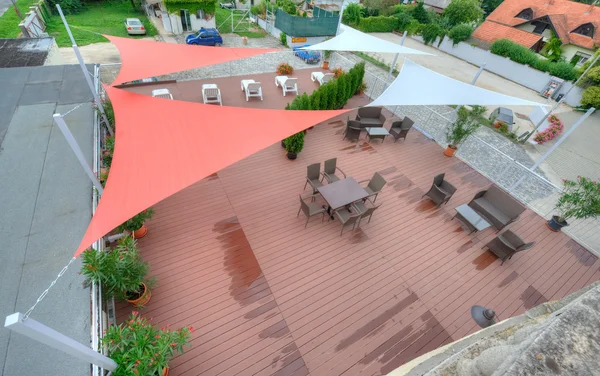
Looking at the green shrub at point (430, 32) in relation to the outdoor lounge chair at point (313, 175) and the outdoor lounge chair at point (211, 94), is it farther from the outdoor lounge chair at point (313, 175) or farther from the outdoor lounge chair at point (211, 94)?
the outdoor lounge chair at point (313, 175)

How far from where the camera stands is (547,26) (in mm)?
20844

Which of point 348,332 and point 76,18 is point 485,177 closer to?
point 348,332

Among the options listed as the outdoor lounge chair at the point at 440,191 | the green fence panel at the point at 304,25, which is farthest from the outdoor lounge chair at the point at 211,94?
the green fence panel at the point at 304,25

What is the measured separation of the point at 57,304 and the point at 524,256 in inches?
284

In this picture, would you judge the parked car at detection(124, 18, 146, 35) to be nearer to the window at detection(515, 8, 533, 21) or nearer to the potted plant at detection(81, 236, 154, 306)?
the potted plant at detection(81, 236, 154, 306)

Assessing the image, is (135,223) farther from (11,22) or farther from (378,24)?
(378,24)

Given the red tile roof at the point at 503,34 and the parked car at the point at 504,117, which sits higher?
the red tile roof at the point at 503,34

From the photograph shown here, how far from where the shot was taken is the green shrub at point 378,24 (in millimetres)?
22078

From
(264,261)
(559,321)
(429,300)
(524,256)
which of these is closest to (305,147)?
(264,261)

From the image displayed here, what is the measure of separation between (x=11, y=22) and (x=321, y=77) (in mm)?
17478

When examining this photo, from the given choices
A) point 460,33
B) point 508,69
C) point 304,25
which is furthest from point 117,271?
point 460,33

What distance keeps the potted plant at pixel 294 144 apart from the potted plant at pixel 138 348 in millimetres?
4234

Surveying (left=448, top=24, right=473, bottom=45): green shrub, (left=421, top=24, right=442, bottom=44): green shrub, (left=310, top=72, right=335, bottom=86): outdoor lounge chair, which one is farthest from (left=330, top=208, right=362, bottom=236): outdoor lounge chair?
(left=421, top=24, right=442, bottom=44): green shrub

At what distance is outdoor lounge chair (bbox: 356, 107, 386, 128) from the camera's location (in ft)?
23.6
